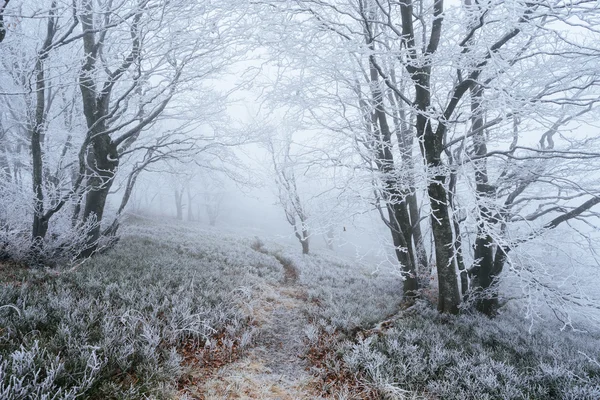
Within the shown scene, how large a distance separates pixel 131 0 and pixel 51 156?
5.81 metres

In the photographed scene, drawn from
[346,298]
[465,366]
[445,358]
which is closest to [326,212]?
[346,298]

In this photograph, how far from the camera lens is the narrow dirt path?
135 inches

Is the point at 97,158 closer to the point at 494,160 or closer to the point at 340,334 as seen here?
the point at 340,334

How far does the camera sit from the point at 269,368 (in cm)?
407

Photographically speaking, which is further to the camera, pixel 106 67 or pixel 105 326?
pixel 106 67

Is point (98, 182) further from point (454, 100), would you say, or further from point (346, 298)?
point (454, 100)

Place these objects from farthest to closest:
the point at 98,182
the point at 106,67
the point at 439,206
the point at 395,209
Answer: the point at 395,209 → the point at 98,182 → the point at 106,67 → the point at 439,206

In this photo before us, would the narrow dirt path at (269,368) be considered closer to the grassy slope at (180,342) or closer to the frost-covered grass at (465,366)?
the grassy slope at (180,342)

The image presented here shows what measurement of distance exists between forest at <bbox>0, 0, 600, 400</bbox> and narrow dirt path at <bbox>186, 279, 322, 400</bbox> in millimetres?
34

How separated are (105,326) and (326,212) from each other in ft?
13.8

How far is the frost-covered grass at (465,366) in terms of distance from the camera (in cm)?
344

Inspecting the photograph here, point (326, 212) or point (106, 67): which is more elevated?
point (106, 67)

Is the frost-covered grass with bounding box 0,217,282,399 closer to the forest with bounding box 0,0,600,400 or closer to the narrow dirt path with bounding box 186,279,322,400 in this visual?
the forest with bounding box 0,0,600,400

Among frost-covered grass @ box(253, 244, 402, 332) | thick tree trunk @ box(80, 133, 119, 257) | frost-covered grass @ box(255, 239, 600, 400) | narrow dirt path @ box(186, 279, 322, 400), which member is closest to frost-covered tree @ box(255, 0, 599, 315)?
frost-covered grass @ box(255, 239, 600, 400)
